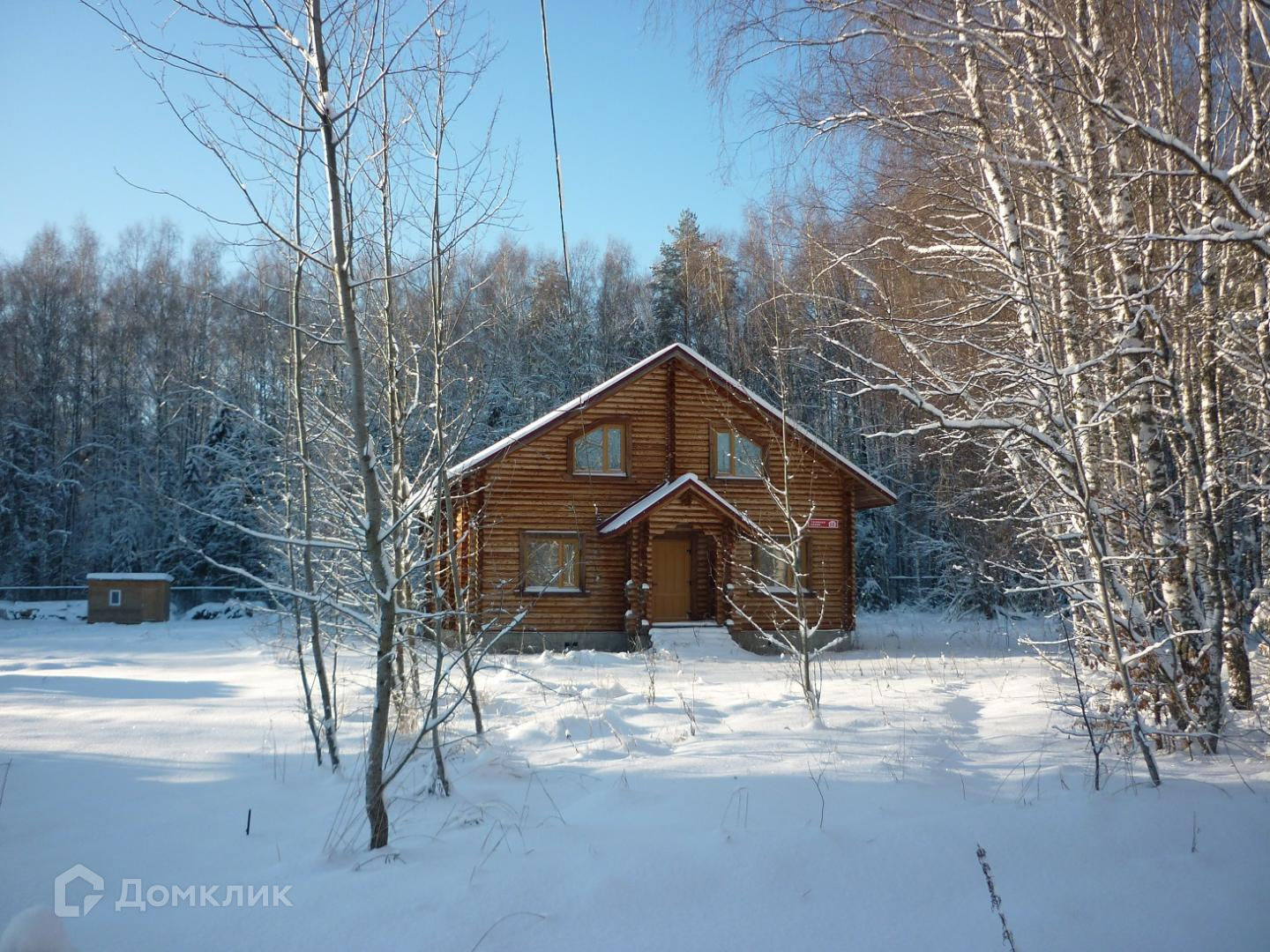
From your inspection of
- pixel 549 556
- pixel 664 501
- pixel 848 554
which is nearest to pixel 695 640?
pixel 664 501

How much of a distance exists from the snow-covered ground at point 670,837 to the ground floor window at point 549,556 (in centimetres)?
1071

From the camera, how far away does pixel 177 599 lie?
28516 mm

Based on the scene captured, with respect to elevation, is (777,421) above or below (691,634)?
above

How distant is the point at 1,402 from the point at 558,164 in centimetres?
3487

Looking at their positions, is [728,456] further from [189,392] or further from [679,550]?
[189,392]

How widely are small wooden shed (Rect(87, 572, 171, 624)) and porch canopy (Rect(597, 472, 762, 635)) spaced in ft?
51.1

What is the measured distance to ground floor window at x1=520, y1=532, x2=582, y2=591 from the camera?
1822cm

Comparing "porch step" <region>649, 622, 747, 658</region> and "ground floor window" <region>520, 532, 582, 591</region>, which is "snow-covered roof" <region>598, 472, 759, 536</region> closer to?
"ground floor window" <region>520, 532, 582, 591</region>

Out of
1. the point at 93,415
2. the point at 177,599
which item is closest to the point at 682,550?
the point at 177,599

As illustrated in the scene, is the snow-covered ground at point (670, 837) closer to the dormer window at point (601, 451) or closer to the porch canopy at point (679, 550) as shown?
the porch canopy at point (679, 550)

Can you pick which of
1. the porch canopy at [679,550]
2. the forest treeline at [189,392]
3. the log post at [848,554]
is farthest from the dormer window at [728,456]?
the forest treeline at [189,392]

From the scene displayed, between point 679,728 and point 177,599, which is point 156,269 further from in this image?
point 679,728

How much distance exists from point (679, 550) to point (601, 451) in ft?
10.4

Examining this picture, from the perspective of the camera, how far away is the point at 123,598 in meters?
25.0
